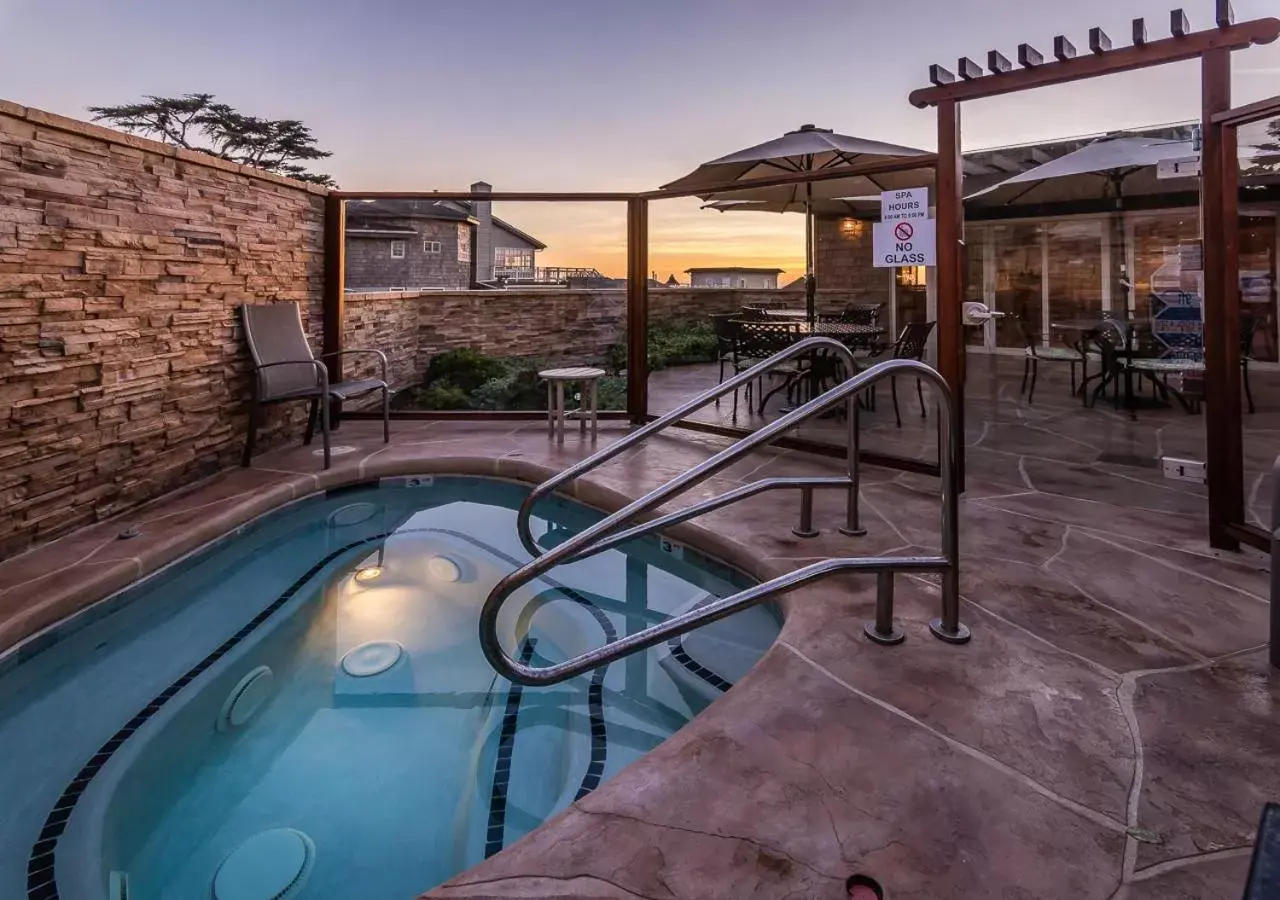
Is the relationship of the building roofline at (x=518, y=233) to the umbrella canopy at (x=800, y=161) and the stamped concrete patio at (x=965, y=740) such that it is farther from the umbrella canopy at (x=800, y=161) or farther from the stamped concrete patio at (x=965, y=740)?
the stamped concrete patio at (x=965, y=740)

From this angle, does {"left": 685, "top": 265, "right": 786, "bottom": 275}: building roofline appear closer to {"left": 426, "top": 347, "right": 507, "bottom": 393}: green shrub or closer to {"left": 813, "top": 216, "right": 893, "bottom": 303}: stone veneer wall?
{"left": 813, "top": 216, "right": 893, "bottom": 303}: stone veneer wall

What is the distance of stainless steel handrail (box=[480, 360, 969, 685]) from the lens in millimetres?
1567

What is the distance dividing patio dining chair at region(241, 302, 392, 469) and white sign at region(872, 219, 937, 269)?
11.7 ft

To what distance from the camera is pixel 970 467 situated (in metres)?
4.65

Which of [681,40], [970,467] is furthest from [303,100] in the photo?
[970,467]

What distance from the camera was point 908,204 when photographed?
4.03m

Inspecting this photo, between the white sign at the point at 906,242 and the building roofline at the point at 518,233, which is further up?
the building roofline at the point at 518,233

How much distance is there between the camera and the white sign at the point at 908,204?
3998mm

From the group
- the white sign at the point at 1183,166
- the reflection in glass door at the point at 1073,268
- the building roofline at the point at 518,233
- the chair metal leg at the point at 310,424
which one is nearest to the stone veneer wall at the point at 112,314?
the chair metal leg at the point at 310,424

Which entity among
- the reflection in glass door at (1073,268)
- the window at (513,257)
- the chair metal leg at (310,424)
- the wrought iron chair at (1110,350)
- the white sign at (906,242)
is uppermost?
the window at (513,257)

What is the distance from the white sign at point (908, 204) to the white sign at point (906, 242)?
34mm

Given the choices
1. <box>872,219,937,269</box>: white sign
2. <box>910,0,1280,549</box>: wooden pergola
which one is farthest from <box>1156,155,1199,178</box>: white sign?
<box>872,219,937,269</box>: white sign

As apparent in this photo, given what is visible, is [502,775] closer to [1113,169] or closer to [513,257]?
[1113,169]

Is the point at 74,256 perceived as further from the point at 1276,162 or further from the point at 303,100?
the point at 303,100
